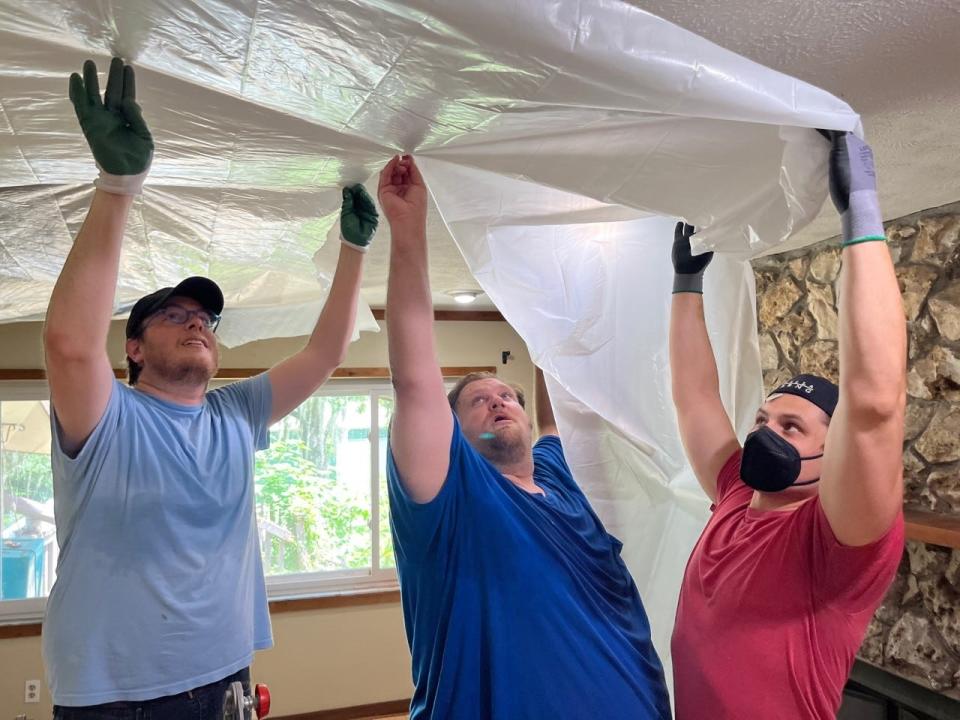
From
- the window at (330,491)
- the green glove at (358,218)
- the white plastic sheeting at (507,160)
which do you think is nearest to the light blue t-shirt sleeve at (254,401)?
the white plastic sheeting at (507,160)

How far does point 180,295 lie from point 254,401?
266mm

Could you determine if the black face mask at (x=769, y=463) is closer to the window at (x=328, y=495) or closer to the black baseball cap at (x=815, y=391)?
the black baseball cap at (x=815, y=391)

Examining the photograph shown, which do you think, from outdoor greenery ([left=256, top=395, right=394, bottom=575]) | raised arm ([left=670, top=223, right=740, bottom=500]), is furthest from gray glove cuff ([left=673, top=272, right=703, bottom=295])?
outdoor greenery ([left=256, top=395, right=394, bottom=575])

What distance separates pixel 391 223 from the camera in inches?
40.1

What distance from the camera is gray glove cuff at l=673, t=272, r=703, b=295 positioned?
4.47ft

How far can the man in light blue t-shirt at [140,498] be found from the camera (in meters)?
1.01

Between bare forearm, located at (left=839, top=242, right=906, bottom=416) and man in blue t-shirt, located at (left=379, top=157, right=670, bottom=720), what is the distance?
0.49 metres

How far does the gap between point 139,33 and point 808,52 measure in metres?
0.93

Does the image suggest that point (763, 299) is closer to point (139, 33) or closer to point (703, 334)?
point (703, 334)

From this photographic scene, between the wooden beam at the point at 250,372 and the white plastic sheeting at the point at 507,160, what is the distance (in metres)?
1.82

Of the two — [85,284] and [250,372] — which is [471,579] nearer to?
[85,284]

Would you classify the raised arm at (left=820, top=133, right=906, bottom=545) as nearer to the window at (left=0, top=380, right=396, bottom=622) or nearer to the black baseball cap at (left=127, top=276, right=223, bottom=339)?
the black baseball cap at (left=127, top=276, right=223, bottom=339)

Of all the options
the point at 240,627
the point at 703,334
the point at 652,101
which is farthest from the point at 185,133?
the point at 703,334

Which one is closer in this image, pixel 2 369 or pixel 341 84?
pixel 341 84
